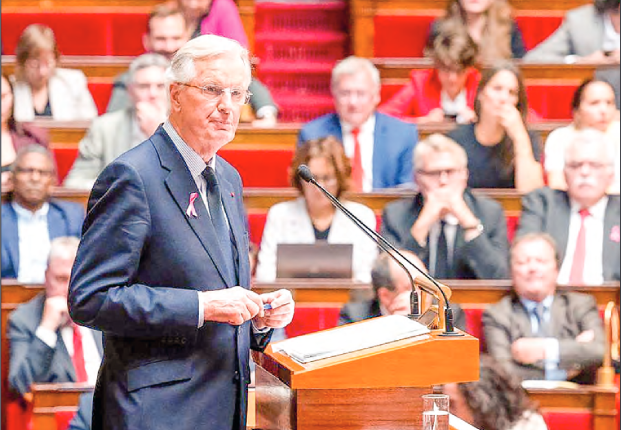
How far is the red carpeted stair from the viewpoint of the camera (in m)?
4.21

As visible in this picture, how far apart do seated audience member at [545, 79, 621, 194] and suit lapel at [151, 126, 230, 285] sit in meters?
2.31

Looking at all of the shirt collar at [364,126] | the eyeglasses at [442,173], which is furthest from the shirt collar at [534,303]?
the shirt collar at [364,126]

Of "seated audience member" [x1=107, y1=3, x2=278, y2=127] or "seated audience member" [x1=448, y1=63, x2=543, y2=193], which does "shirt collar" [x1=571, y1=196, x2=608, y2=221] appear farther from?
"seated audience member" [x1=107, y1=3, x2=278, y2=127]

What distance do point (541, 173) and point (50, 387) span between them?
1.54 metres

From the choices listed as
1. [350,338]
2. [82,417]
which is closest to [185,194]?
[350,338]

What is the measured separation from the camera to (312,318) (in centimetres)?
302

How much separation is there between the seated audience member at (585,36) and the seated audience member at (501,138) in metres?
0.48

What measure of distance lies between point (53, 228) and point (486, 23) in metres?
1.54

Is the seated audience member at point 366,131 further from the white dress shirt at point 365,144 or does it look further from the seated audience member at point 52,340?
the seated audience member at point 52,340

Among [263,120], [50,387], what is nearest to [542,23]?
[263,120]

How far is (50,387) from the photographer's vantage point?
2723 millimetres

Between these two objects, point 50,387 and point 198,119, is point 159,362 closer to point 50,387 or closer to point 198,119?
point 198,119

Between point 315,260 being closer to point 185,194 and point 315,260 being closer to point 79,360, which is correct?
point 79,360

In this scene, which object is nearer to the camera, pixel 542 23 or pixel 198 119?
pixel 198 119
